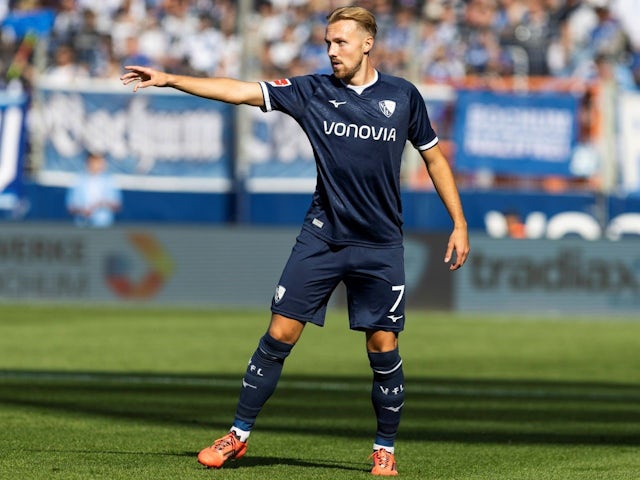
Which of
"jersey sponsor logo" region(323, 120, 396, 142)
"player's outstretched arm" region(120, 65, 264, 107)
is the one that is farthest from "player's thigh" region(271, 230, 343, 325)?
"player's outstretched arm" region(120, 65, 264, 107)

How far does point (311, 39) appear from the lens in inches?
1002

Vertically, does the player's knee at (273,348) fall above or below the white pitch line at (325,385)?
above

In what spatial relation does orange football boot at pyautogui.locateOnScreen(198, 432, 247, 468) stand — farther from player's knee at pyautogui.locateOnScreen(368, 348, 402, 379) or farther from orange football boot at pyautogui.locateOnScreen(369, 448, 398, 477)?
player's knee at pyautogui.locateOnScreen(368, 348, 402, 379)

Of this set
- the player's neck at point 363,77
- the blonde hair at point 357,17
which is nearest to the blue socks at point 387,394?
the player's neck at point 363,77

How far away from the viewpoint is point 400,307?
7395mm

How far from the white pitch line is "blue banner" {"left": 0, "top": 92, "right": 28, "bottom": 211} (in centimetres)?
1045

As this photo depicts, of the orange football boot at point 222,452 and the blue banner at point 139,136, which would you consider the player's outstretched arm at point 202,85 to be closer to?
the orange football boot at point 222,452

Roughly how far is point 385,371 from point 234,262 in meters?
15.3

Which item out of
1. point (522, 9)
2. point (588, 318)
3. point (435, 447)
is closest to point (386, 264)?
point (435, 447)

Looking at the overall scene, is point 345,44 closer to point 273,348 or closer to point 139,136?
point 273,348

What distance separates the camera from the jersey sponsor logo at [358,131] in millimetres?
7227

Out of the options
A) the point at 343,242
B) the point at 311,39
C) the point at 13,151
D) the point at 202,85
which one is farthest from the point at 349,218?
the point at 311,39

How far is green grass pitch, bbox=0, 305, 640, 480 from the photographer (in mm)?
7684

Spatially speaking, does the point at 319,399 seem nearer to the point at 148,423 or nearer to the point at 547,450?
the point at 148,423
